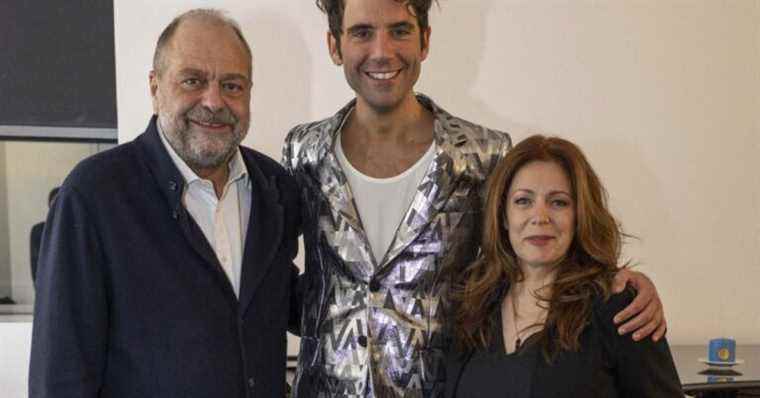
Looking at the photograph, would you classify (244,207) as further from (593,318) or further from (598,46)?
(598,46)

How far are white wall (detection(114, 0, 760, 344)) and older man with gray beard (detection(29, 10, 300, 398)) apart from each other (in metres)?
1.83

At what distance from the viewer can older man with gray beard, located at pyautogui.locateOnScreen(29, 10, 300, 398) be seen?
167cm

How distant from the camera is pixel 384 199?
6.88ft

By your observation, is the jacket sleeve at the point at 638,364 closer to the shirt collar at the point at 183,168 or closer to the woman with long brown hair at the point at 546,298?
the woman with long brown hair at the point at 546,298

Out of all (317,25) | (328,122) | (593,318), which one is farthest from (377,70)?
(317,25)

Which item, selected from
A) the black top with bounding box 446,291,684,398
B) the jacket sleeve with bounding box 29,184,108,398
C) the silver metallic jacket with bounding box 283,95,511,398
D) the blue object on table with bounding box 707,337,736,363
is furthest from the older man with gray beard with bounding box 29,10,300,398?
the blue object on table with bounding box 707,337,736,363

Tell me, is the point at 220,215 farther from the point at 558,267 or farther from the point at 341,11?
the point at 558,267

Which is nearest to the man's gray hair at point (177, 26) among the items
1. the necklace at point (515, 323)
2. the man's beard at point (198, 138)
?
the man's beard at point (198, 138)

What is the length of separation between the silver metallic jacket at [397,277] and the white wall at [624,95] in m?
1.71

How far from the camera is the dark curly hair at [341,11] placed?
2076 mm

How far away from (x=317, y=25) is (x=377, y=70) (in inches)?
70.5

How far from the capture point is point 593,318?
1.75 meters

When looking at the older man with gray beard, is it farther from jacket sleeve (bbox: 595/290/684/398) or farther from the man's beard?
jacket sleeve (bbox: 595/290/684/398)

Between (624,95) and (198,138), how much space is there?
2.51 meters
